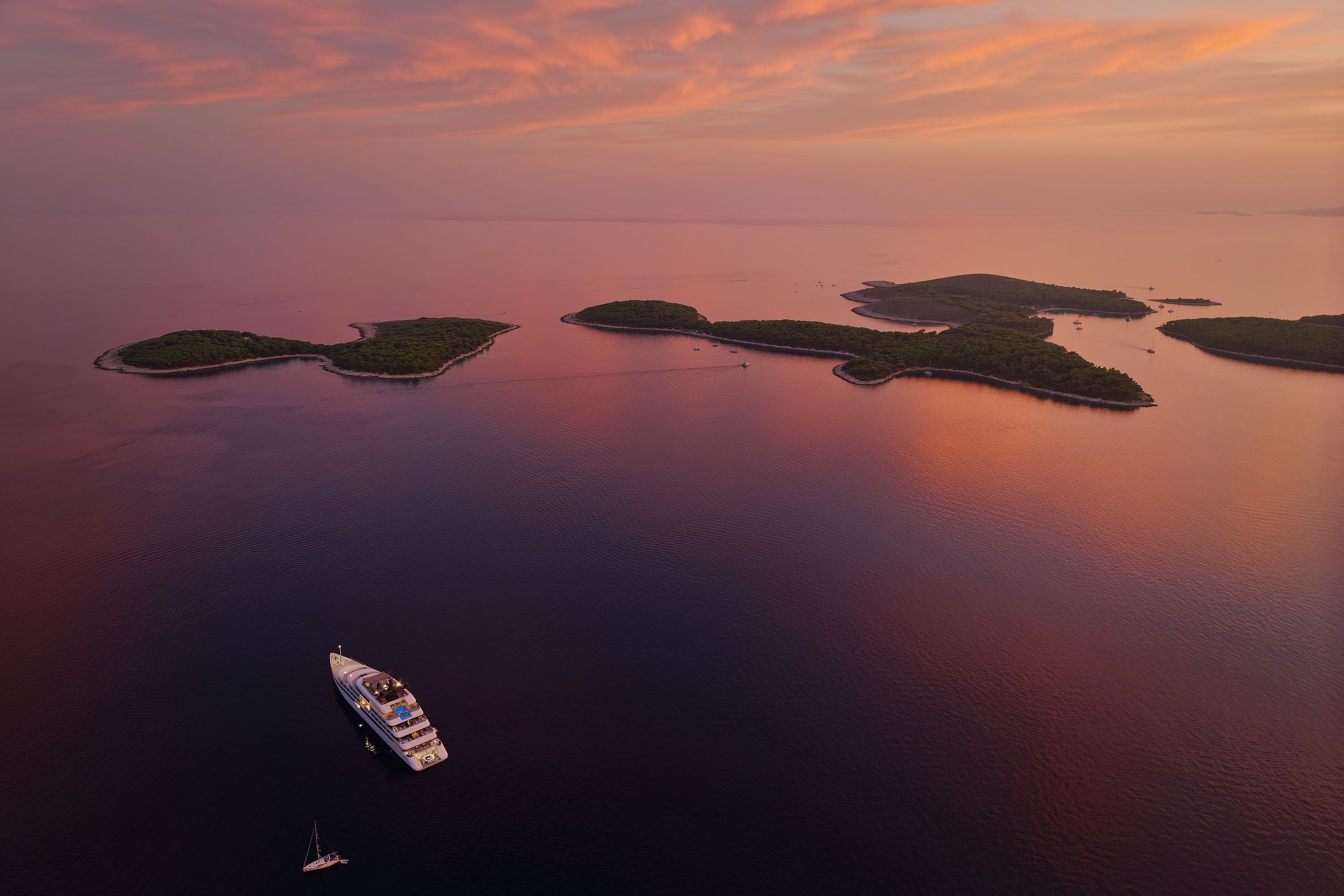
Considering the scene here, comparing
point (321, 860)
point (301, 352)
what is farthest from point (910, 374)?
point (321, 860)

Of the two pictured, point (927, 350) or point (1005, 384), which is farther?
point (927, 350)

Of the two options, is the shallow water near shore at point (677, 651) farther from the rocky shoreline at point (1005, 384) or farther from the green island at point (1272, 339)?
the green island at point (1272, 339)

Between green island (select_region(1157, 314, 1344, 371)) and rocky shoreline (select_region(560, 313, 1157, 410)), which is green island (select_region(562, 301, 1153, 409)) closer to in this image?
rocky shoreline (select_region(560, 313, 1157, 410))

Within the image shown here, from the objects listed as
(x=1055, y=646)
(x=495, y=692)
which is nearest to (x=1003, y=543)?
(x=1055, y=646)

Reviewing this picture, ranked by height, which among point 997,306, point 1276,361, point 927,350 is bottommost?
point 927,350

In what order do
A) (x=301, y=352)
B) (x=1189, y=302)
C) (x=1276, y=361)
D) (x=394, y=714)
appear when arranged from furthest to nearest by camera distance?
(x=1189, y=302) → (x=301, y=352) → (x=1276, y=361) → (x=394, y=714)

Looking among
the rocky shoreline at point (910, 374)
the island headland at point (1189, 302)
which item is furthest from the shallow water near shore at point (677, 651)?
the island headland at point (1189, 302)

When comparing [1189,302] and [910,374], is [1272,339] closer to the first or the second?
[1189,302]

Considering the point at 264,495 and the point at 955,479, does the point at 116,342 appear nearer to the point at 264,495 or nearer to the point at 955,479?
the point at 264,495
